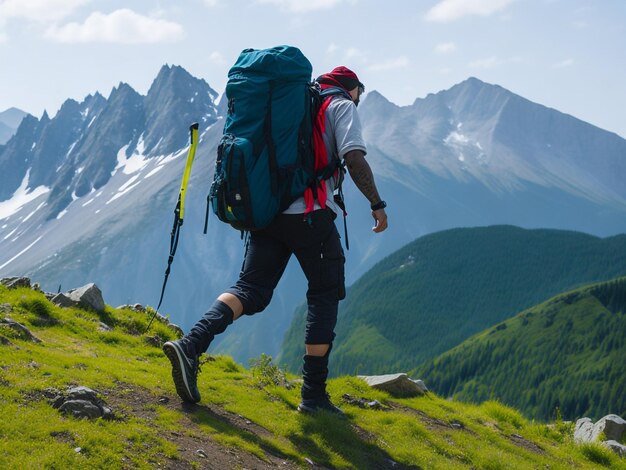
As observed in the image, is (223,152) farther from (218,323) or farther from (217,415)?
(217,415)

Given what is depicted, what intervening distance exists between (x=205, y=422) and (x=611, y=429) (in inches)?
335

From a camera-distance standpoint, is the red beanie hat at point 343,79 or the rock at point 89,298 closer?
the red beanie hat at point 343,79

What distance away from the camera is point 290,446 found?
7.49 metres

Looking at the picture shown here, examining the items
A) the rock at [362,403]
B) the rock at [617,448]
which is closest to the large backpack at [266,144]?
the rock at [362,403]

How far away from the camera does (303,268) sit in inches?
313

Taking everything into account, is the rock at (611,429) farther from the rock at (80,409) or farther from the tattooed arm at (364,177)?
the rock at (80,409)

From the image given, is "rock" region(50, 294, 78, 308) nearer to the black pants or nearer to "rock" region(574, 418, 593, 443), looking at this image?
the black pants

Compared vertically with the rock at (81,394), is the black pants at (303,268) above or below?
above

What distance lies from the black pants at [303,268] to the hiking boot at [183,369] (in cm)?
21

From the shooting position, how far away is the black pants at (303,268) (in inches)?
305

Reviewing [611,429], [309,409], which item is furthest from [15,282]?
[611,429]

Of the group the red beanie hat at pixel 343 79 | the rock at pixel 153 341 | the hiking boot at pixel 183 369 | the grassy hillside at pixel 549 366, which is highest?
the red beanie hat at pixel 343 79

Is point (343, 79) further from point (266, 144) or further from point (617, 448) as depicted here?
point (617, 448)

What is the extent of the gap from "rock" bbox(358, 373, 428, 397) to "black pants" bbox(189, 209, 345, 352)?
345 centimetres
